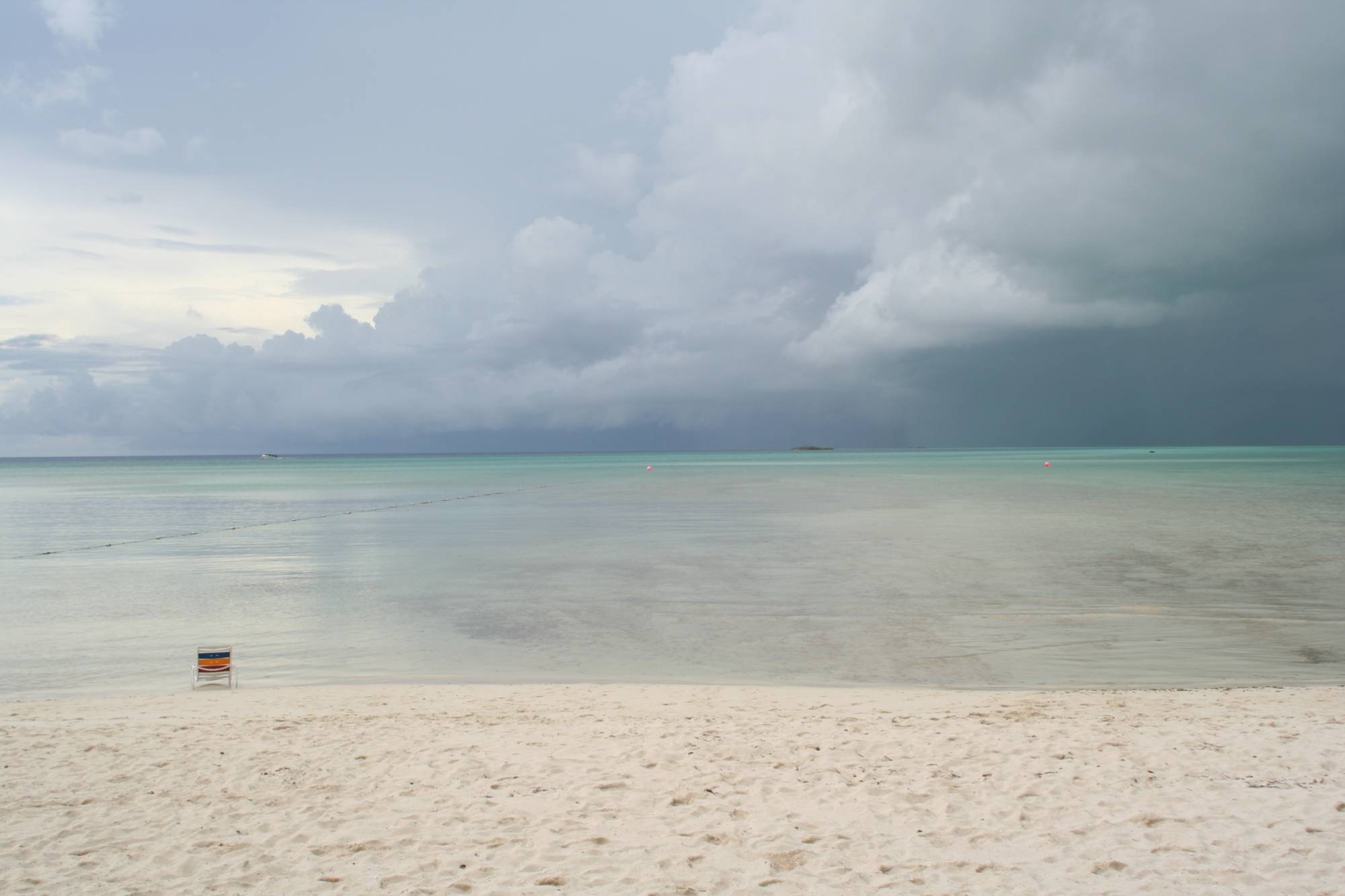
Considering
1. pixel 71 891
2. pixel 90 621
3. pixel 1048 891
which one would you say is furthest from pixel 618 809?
pixel 90 621

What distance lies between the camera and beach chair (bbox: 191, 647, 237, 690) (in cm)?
1052

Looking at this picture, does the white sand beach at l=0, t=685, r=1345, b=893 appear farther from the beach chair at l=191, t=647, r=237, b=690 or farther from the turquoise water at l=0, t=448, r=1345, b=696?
the turquoise water at l=0, t=448, r=1345, b=696

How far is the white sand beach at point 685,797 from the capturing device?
5.28 metres

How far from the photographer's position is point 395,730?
8.26 metres

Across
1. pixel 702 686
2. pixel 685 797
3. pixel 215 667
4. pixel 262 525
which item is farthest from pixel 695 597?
pixel 262 525

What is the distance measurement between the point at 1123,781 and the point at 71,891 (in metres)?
7.25

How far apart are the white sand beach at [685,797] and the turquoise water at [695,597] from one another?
243 cm

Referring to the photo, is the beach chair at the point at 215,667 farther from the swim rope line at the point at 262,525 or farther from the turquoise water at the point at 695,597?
the swim rope line at the point at 262,525

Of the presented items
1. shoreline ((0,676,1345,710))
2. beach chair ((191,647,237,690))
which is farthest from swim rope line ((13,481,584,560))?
beach chair ((191,647,237,690))

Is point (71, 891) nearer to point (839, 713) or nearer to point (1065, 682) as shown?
point (839, 713)

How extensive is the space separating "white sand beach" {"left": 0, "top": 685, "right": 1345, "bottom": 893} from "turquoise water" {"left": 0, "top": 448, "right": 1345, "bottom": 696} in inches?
95.6

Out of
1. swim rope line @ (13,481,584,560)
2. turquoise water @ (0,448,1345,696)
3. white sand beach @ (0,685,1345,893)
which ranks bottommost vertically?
turquoise water @ (0,448,1345,696)

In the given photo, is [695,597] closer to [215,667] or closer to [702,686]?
[702,686]

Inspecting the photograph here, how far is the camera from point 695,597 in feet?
56.1
